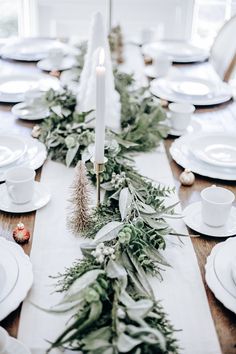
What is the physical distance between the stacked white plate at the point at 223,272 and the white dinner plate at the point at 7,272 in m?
0.35

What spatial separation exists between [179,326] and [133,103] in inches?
35.3

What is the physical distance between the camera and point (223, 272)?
89 cm

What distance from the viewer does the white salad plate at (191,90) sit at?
176 cm

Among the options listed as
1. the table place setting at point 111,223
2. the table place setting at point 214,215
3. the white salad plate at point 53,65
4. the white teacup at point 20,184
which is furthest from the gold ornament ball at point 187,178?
the white salad plate at point 53,65

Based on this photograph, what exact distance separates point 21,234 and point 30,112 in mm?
676

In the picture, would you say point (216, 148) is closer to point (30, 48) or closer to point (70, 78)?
point (70, 78)

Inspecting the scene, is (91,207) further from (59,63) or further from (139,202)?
(59,63)

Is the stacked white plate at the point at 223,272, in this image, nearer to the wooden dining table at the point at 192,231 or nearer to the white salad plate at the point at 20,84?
the wooden dining table at the point at 192,231

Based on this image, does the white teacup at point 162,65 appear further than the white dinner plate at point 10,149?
Yes

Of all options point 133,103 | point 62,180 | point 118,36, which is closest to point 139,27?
point 118,36

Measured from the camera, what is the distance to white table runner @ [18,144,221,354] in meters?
0.78

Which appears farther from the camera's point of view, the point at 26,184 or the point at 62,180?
the point at 62,180

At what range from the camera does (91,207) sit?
108 centimetres

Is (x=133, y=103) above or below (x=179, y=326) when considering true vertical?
above
